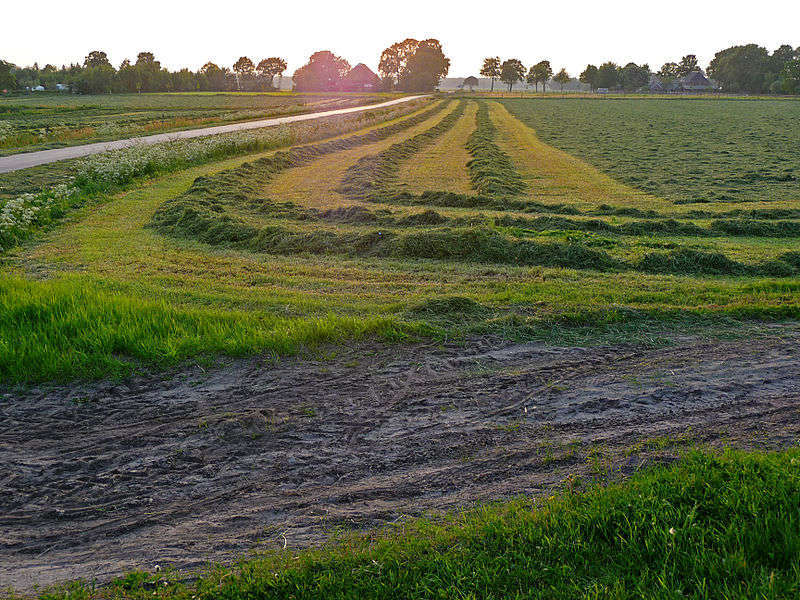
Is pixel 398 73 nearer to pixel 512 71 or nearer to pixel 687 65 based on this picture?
pixel 512 71

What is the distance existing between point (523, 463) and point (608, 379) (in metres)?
1.77

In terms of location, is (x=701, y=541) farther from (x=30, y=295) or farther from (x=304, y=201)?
(x=304, y=201)

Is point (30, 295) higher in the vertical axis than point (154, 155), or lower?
lower

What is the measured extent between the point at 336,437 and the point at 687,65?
191 meters

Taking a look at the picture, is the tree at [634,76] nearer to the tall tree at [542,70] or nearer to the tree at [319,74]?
the tall tree at [542,70]

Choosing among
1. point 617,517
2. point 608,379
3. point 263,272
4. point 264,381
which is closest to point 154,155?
point 263,272

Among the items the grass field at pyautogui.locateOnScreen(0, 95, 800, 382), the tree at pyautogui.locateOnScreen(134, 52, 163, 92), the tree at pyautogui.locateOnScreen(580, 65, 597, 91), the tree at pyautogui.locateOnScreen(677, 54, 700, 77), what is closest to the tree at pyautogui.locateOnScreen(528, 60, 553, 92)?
the tree at pyautogui.locateOnScreen(580, 65, 597, 91)

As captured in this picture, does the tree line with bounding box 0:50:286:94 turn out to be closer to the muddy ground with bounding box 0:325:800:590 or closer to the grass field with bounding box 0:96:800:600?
the grass field with bounding box 0:96:800:600

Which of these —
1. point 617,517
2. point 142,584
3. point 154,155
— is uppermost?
point 154,155

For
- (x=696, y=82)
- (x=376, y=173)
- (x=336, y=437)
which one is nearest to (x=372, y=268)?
(x=336, y=437)

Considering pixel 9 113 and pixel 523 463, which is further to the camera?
pixel 9 113

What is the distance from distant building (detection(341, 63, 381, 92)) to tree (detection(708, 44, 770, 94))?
8266cm

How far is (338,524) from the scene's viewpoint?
3680mm

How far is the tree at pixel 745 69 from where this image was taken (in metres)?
115
